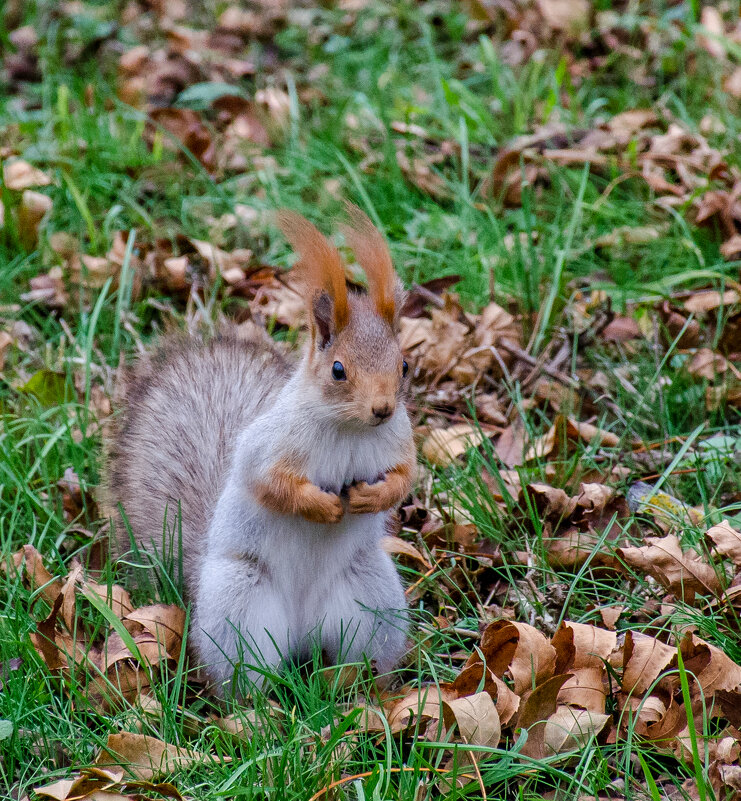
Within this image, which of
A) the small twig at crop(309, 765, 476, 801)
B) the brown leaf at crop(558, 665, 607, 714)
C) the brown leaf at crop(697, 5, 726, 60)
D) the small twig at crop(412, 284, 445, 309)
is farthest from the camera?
the brown leaf at crop(697, 5, 726, 60)

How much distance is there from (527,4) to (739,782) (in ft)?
14.5

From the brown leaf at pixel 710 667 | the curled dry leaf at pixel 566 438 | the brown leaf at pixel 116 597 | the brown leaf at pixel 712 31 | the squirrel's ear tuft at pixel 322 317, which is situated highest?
the brown leaf at pixel 712 31

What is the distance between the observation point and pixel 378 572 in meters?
1.87

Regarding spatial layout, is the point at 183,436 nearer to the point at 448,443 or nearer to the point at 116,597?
the point at 116,597

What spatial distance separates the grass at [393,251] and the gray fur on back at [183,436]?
6.4 inches

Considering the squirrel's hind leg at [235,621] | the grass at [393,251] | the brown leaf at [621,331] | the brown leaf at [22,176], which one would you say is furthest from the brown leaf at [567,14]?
the squirrel's hind leg at [235,621]

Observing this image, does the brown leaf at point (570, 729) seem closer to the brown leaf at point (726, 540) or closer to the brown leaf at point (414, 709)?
the brown leaf at point (414, 709)

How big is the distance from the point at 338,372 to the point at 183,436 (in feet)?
1.98

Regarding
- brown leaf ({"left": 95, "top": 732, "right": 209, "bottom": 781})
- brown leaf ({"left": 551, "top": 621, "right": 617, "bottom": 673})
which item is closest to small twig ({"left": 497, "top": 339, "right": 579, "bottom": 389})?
brown leaf ({"left": 551, "top": 621, "right": 617, "bottom": 673})

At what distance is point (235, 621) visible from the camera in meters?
1.80

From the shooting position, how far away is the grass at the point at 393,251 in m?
1.63

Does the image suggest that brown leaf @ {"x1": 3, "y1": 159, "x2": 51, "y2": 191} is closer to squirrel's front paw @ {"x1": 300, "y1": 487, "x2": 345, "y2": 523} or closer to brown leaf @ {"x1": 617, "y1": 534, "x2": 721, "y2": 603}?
squirrel's front paw @ {"x1": 300, "y1": 487, "x2": 345, "y2": 523}

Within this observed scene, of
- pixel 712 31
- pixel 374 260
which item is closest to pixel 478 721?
pixel 374 260

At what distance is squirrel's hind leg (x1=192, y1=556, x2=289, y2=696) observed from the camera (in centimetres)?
179
